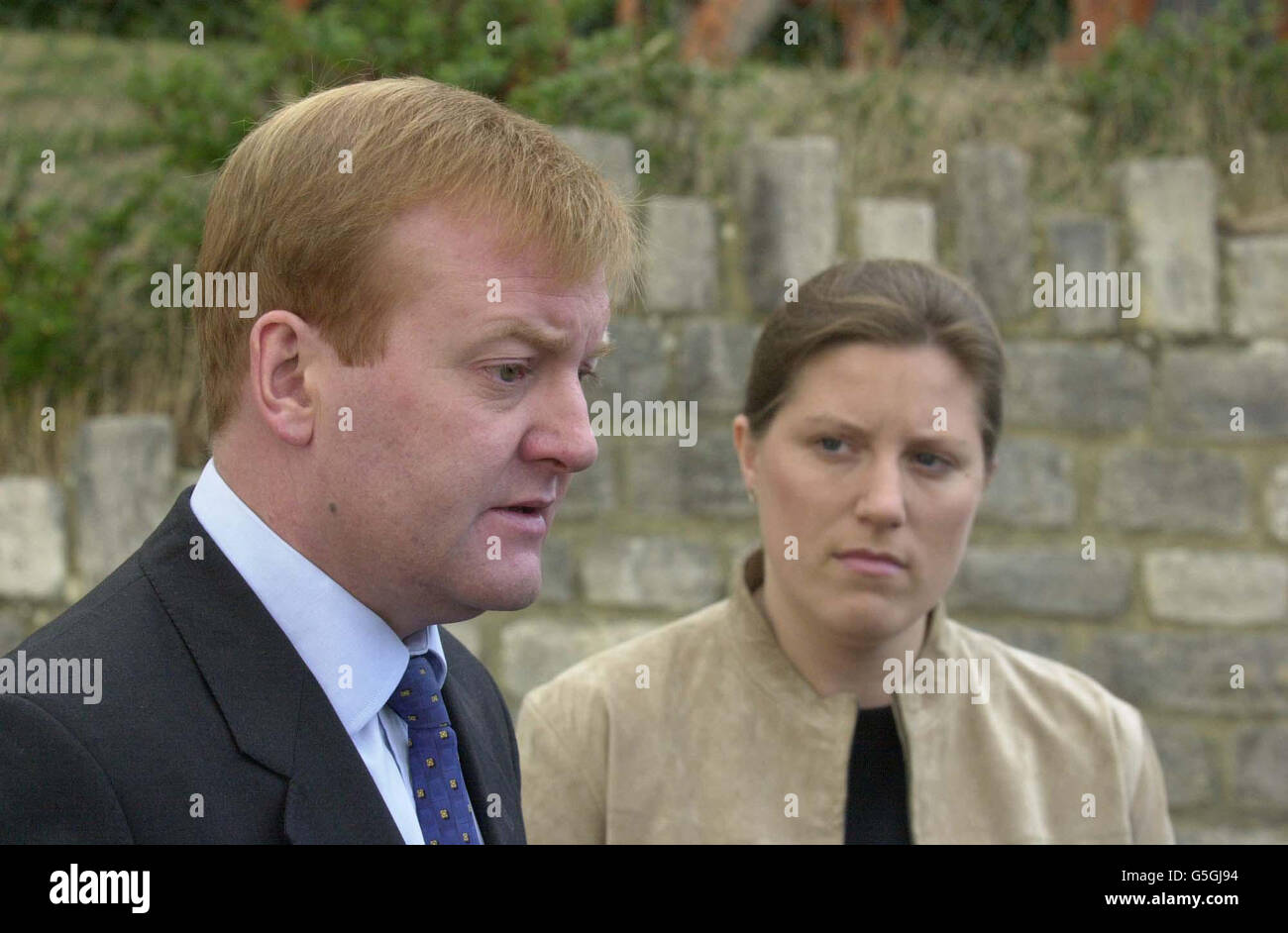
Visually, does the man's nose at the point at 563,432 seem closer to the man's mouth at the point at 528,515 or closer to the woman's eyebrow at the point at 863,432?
the man's mouth at the point at 528,515

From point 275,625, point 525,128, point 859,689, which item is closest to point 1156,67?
point 859,689

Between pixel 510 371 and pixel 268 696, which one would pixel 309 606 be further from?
pixel 510 371

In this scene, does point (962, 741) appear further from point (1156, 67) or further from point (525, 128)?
point (1156, 67)

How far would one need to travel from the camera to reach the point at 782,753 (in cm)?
254

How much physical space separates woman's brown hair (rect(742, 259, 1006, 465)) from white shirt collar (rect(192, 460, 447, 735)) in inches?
48.9

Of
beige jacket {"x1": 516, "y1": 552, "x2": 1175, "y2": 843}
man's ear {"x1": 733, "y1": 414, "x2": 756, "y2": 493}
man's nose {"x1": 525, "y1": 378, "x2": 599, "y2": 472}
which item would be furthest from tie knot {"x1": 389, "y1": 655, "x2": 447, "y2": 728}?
man's ear {"x1": 733, "y1": 414, "x2": 756, "y2": 493}

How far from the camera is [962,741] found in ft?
8.43

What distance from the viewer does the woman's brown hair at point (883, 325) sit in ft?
8.38

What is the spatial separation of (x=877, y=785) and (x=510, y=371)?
4.30ft

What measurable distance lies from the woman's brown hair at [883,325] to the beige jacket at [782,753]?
1.34 ft

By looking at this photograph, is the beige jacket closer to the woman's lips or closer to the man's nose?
the woman's lips

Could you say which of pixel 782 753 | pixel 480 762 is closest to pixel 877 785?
pixel 782 753

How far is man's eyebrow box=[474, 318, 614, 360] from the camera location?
1535 millimetres

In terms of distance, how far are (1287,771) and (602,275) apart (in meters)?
4.11
